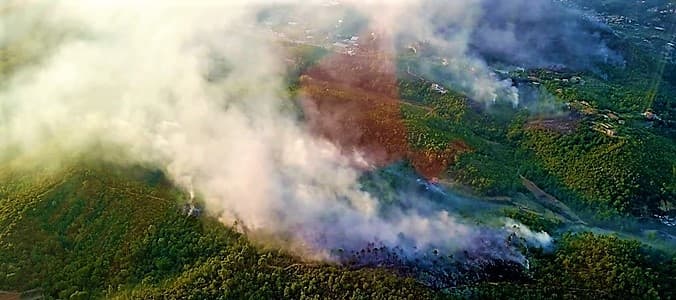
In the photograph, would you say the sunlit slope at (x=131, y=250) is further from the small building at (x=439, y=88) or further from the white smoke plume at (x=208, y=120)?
the small building at (x=439, y=88)

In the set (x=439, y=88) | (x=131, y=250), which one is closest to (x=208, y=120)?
(x=131, y=250)

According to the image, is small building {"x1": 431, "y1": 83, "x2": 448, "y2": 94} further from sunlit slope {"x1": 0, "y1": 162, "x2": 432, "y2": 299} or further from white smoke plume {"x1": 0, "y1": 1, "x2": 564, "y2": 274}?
sunlit slope {"x1": 0, "y1": 162, "x2": 432, "y2": 299}

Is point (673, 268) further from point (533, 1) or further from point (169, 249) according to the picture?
point (533, 1)

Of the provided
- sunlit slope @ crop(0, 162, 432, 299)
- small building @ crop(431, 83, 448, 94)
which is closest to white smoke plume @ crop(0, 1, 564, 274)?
sunlit slope @ crop(0, 162, 432, 299)

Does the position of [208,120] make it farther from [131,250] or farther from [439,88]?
[439,88]

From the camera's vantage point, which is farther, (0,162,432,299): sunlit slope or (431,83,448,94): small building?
(431,83,448,94): small building

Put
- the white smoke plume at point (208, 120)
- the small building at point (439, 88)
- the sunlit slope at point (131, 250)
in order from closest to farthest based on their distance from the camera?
the sunlit slope at point (131, 250), the white smoke plume at point (208, 120), the small building at point (439, 88)

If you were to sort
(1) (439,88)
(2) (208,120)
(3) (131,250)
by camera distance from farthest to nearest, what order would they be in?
(1) (439,88)
(2) (208,120)
(3) (131,250)

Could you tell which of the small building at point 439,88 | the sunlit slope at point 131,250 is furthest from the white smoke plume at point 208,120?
the small building at point 439,88
